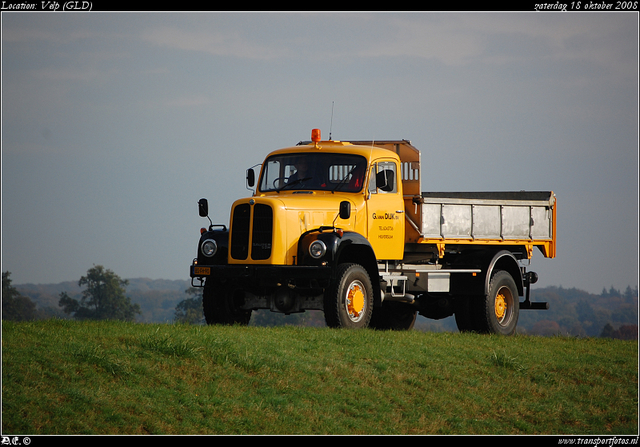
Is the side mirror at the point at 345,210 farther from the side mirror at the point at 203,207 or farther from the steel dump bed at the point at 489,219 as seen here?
the side mirror at the point at 203,207

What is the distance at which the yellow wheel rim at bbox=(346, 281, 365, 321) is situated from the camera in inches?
571

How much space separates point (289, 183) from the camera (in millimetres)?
15891

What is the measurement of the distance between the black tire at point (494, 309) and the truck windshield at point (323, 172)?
403 cm

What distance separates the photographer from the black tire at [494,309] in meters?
17.6

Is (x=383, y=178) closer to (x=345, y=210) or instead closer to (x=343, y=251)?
(x=345, y=210)

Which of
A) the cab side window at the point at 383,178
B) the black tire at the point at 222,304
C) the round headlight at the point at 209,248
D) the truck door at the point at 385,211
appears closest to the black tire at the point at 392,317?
the truck door at the point at 385,211

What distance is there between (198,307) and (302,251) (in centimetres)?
9425

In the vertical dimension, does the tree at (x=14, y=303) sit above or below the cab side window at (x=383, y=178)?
below

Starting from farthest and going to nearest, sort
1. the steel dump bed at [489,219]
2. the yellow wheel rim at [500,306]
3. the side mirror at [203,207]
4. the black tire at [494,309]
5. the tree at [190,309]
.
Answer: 1. the tree at [190,309]
2. the yellow wheel rim at [500,306]
3. the black tire at [494,309]
4. the steel dump bed at [489,219]
5. the side mirror at [203,207]

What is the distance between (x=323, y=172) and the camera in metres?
15.8

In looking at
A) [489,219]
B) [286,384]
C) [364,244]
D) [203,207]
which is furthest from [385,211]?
[286,384]

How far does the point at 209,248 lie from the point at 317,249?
212 centimetres
